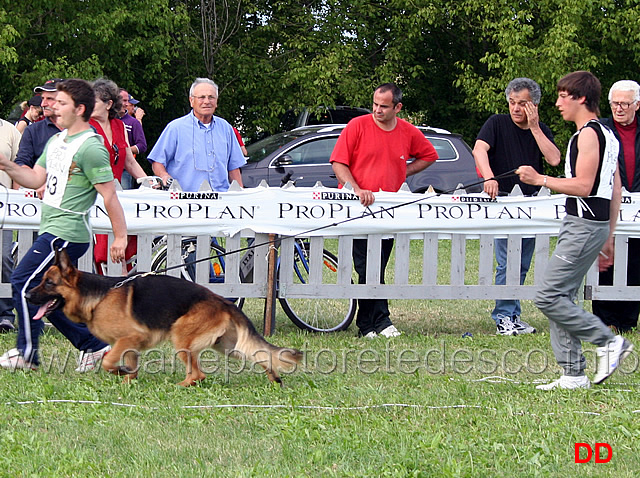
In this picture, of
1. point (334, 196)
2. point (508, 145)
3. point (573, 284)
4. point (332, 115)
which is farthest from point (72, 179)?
point (332, 115)

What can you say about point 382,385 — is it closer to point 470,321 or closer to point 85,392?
point 85,392

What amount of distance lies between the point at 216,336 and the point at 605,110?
1729 cm

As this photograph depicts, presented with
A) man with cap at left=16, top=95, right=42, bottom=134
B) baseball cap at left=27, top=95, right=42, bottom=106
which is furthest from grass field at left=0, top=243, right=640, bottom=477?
baseball cap at left=27, top=95, right=42, bottom=106

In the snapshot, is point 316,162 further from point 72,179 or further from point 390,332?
point 72,179

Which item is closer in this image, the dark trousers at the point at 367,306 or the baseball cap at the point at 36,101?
the dark trousers at the point at 367,306

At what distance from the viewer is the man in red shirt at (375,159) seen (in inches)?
299

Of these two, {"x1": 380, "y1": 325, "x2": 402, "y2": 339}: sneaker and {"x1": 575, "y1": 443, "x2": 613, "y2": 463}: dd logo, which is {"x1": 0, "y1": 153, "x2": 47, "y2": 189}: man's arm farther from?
{"x1": 575, "y1": 443, "x2": 613, "y2": 463}: dd logo

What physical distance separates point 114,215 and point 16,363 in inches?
48.1

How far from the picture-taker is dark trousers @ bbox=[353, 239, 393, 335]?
25.4ft

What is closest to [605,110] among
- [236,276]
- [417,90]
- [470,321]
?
[417,90]

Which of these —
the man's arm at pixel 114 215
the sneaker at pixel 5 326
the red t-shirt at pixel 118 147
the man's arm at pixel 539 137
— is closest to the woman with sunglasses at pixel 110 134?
the red t-shirt at pixel 118 147

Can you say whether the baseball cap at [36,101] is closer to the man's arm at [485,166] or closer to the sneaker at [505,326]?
the man's arm at [485,166]

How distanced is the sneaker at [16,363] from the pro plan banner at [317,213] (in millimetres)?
1758

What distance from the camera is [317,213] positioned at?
299 inches
